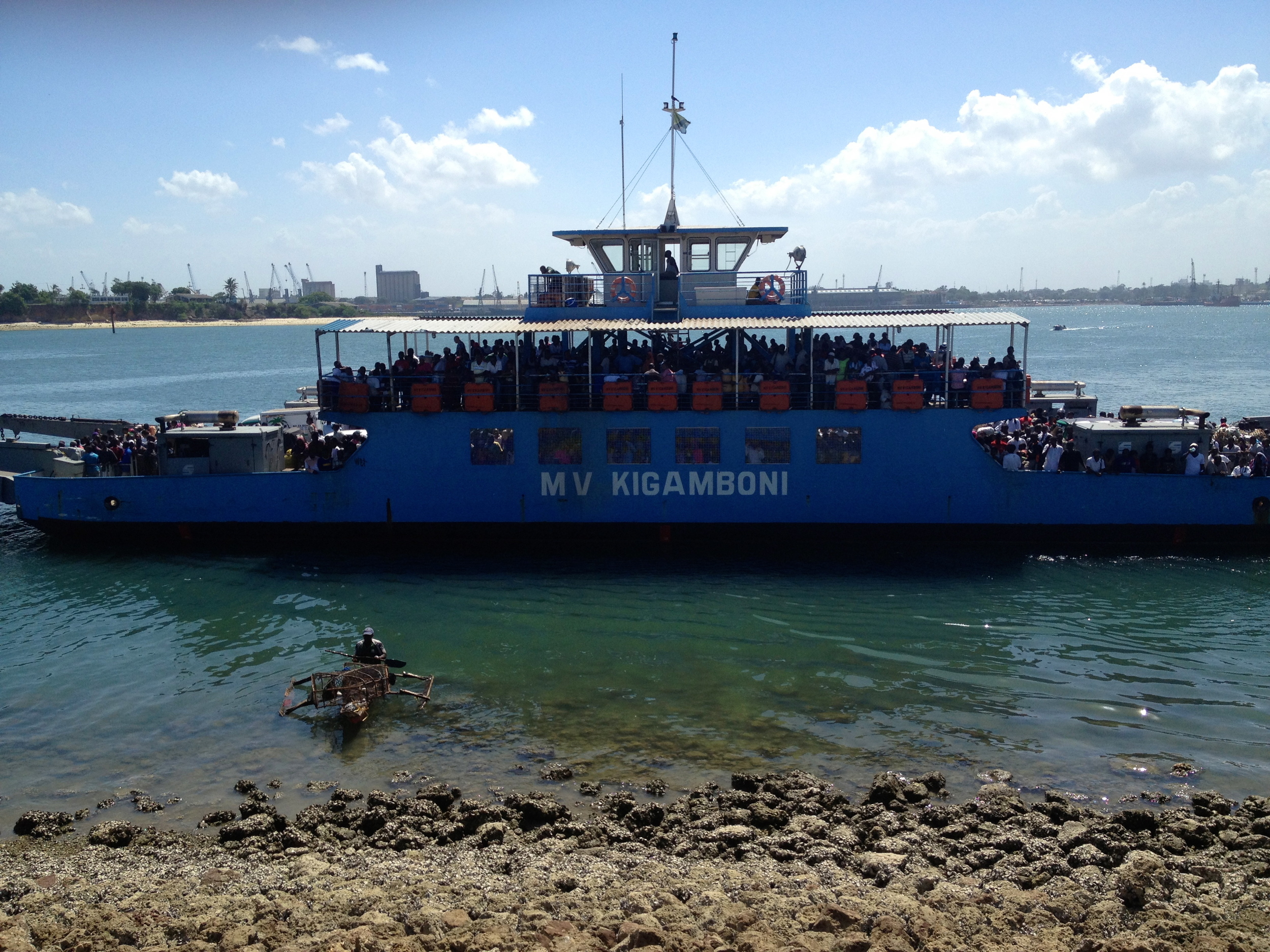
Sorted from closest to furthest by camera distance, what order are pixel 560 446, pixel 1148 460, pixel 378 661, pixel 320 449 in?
pixel 378 661
pixel 1148 460
pixel 560 446
pixel 320 449

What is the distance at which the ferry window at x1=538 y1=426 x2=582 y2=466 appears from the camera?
2306cm

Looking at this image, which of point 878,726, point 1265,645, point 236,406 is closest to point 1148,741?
point 878,726

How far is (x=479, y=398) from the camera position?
22891mm

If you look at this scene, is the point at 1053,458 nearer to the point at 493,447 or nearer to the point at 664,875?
the point at 493,447

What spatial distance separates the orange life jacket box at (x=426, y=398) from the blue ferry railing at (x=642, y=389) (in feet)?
0.94

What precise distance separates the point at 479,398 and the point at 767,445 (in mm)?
6917

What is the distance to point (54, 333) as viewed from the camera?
164125 millimetres

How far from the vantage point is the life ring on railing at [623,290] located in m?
24.9

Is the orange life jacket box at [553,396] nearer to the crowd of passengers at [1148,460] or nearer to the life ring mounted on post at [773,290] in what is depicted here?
the life ring mounted on post at [773,290]

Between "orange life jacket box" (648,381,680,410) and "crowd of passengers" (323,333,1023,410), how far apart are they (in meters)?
0.19

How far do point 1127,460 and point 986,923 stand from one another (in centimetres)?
1632

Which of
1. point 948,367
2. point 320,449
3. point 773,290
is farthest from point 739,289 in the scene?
point 320,449

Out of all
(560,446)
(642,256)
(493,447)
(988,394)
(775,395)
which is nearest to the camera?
(988,394)

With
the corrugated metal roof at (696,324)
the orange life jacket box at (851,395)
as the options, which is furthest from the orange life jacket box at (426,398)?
the orange life jacket box at (851,395)
